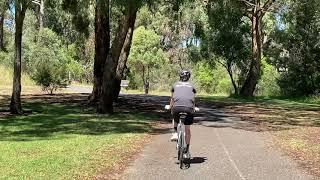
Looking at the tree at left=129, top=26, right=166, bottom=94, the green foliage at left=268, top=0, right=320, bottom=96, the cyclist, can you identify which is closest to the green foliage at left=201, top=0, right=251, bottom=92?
the green foliage at left=268, top=0, right=320, bottom=96

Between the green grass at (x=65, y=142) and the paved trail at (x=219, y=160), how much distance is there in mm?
778

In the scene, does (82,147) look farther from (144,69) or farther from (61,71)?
(144,69)

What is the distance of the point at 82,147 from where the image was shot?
15.1 metres

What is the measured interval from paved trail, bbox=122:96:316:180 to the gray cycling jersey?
132 cm

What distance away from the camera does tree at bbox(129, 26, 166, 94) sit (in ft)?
210

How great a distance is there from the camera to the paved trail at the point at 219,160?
11.5 meters

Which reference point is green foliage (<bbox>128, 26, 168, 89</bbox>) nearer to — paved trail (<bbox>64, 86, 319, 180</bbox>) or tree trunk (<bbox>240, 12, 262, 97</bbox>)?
tree trunk (<bbox>240, 12, 262, 97</bbox>)

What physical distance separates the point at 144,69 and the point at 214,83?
8535 millimetres

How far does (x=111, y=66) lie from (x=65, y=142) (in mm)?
9383

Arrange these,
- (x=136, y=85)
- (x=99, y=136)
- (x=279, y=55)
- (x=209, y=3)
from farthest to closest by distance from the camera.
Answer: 1. (x=136, y=85)
2. (x=279, y=55)
3. (x=209, y=3)
4. (x=99, y=136)

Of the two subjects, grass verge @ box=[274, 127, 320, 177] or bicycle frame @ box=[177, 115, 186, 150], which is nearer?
bicycle frame @ box=[177, 115, 186, 150]

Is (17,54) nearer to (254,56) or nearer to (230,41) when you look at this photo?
(254,56)

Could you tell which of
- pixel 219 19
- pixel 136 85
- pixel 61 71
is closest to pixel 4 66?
pixel 136 85

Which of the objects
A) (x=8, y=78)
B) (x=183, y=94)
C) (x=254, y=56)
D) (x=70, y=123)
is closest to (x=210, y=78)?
(x=254, y=56)
